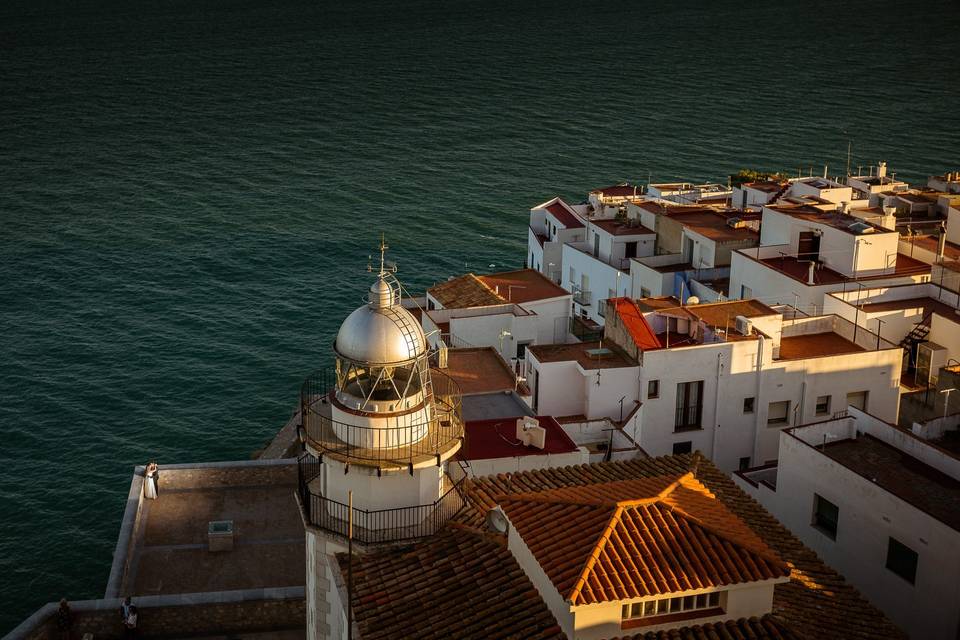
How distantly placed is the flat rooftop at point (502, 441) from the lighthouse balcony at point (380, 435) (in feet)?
25.2

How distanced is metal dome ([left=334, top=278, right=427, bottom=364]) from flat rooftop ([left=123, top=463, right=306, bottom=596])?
14941 millimetres

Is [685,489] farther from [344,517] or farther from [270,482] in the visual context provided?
[270,482]

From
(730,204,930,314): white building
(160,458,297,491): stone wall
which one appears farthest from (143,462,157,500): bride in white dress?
(730,204,930,314): white building

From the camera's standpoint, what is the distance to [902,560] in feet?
97.5

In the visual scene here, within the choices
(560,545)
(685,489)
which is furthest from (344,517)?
(685,489)

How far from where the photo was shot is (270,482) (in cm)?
4031

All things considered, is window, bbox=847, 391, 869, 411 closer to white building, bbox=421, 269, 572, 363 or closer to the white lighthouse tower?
white building, bbox=421, 269, 572, 363

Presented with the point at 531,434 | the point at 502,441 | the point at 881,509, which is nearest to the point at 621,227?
the point at 502,441

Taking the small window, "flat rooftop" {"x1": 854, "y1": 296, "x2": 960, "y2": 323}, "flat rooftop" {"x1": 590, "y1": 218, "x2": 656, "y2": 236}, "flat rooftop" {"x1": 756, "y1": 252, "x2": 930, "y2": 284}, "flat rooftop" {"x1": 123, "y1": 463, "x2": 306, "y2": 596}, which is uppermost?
"flat rooftop" {"x1": 756, "y1": 252, "x2": 930, "y2": 284}

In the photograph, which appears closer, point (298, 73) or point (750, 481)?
point (750, 481)

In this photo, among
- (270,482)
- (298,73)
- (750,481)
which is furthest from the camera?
(298,73)

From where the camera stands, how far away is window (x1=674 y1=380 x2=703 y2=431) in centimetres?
4034

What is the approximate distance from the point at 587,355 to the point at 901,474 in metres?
12.5

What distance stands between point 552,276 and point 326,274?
17582 mm
